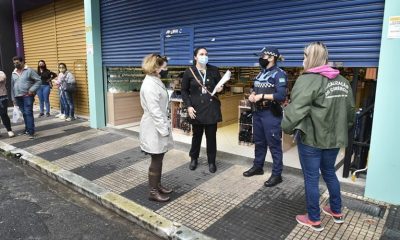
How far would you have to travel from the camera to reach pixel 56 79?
946 cm

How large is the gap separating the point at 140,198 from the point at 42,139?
13.4 ft

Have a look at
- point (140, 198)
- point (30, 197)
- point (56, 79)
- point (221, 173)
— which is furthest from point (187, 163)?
point (56, 79)

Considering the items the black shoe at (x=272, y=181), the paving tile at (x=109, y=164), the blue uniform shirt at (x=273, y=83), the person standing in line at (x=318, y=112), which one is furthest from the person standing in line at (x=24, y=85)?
the person standing in line at (x=318, y=112)

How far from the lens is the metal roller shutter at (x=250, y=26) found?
3.89 metres

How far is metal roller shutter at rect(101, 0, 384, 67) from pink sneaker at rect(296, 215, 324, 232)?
6.56 feet

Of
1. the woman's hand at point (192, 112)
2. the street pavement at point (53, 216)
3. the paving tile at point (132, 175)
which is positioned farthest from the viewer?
the woman's hand at point (192, 112)

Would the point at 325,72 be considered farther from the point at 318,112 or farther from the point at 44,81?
the point at 44,81

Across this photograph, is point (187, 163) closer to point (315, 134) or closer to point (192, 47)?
point (192, 47)

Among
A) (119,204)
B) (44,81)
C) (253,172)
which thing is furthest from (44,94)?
(253,172)

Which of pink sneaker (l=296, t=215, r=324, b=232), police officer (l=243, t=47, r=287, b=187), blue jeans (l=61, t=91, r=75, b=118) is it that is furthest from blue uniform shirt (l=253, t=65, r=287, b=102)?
blue jeans (l=61, t=91, r=75, b=118)

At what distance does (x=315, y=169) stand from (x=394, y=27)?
1.78m

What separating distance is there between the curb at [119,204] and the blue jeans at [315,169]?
107cm

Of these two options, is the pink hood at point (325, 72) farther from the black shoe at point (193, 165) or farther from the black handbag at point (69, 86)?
the black handbag at point (69, 86)

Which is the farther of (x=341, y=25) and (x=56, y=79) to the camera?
(x=56, y=79)
